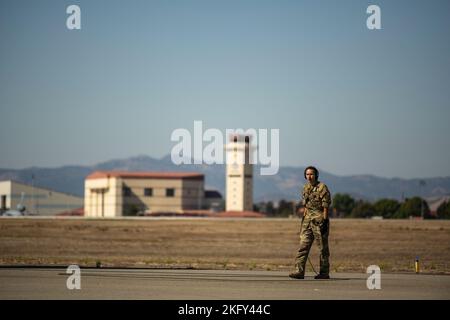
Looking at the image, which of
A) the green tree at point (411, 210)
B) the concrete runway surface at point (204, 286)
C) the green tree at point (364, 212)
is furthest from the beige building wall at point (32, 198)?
the concrete runway surface at point (204, 286)

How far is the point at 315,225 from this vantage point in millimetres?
15594

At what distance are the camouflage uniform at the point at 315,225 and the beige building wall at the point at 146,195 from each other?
158m

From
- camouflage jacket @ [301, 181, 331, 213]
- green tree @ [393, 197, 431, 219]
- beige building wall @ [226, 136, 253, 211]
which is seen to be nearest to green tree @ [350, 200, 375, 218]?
green tree @ [393, 197, 431, 219]

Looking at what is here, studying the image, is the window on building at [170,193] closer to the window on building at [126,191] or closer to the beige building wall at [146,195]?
the beige building wall at [146,195]

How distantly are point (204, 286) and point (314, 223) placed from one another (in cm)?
301

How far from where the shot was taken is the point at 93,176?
19075cm

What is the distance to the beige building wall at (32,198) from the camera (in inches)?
7136

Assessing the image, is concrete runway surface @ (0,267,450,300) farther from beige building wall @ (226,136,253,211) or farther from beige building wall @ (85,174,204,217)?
beige building wall @ (226,136,253,211)

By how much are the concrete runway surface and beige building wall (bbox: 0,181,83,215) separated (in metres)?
163

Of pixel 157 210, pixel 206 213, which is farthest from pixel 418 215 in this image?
pixel 157 210

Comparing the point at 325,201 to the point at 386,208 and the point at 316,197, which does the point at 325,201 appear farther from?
the point at 386,208
